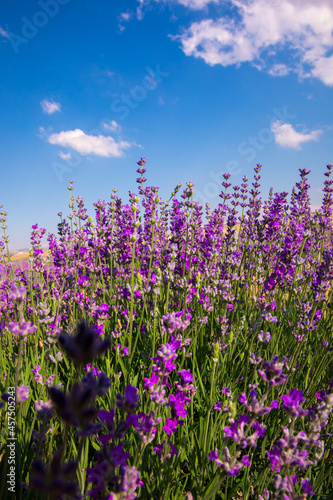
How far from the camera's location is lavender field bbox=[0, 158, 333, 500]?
1067mm

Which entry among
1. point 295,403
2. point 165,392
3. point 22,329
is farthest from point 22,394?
point 295,403

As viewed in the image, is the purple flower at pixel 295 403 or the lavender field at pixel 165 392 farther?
the purple flower at pixel 295 403

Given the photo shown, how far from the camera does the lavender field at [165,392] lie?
107 centimetres

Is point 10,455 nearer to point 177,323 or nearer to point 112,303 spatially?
point 177,323

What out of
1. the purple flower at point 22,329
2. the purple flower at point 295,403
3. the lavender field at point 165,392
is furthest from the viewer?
the purple flower at point 22,329

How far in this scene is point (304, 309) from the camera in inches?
126

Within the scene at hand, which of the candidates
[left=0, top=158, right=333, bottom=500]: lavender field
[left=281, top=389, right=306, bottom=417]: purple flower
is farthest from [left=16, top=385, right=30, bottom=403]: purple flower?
[left=281, top=389, right=306, bottom=417]: purple flower

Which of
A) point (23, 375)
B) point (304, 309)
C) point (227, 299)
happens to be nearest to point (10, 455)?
point (23, 375)

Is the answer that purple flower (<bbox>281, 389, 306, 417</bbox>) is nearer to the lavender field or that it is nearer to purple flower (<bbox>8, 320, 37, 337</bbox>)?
the lavender field

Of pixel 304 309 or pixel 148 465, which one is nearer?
pixel 148 465

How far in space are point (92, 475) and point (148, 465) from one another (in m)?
0.91

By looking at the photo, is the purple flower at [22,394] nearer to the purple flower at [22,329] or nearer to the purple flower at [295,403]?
the purple flower at [22,329]

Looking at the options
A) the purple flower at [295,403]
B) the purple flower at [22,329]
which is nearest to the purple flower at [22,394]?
the purple flower at [22,329]

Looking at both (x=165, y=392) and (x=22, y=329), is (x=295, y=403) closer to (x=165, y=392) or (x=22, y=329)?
(x=165, y=392)
